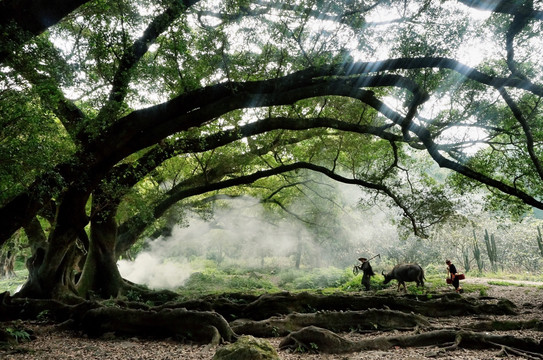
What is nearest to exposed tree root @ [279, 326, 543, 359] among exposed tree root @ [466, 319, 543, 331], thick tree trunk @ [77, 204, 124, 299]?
exposed tree root @ [466, 319, 543, 331]

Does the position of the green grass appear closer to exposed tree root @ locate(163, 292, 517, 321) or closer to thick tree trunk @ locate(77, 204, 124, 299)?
thick tree trunk @ locate(77, 204, 124, 299)

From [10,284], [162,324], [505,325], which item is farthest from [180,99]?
[10,284]

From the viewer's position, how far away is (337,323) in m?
6.72

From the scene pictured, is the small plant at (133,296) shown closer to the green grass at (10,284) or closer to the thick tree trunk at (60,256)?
the thick tree trunk at (60,256)

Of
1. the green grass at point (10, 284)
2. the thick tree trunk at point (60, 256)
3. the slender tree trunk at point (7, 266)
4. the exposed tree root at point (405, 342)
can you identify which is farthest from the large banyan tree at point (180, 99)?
the slender tree trunk at point (7, 266)

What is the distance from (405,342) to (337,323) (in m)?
1.72

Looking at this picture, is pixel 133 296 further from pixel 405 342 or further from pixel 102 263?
pixel 405 342

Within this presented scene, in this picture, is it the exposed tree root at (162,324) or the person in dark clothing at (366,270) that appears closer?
the exposed tree root at (162,324)

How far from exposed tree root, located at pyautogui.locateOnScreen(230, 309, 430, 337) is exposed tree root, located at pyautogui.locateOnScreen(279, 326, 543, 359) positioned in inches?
41.7

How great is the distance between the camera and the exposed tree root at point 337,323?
6.35 meters

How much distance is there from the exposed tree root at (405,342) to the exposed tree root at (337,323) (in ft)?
3.48

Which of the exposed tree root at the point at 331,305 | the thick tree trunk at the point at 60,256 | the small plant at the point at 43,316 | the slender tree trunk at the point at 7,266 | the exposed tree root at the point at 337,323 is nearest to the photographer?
the exposed tree root at the point at 337,323

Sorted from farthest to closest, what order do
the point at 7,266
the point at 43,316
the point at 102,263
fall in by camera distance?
the point at 7,266 < the point at 102,263 < the point at 43,316

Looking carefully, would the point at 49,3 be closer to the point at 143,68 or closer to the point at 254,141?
the point at 143,68
